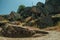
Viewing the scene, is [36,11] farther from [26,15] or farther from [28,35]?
[28,35]

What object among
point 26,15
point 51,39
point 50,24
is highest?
point 26,15

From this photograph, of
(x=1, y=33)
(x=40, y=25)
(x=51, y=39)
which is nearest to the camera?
(x=51, y=39)

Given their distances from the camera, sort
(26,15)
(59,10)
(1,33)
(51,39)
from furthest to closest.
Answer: (26,15) → (59,10) → (1,33) → (51,39)

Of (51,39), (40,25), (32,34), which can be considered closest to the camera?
(51,39)

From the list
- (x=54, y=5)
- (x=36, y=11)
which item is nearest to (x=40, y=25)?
(x=36, y=11)

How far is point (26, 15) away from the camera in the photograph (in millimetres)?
45969

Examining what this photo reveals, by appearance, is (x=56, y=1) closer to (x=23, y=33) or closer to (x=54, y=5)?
(x=54, y=5)

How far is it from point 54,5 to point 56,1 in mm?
1078

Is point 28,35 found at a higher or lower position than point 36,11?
lower

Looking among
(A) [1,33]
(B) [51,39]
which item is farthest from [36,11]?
(B) [51,39]

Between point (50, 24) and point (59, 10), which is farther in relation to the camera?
point (59, 10)

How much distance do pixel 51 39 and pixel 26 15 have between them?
3053 centimetres

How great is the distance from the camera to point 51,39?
15.7m

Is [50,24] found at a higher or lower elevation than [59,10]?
→ lower
